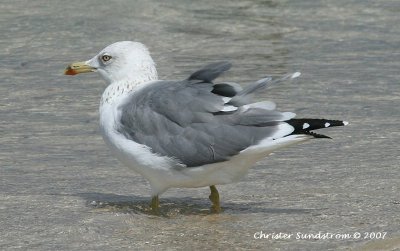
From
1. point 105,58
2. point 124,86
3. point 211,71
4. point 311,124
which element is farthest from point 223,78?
point 311,124

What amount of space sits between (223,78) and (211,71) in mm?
3993

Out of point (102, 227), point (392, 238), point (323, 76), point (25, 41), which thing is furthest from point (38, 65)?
point (392, 238)

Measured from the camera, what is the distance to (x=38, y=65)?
1102 centimetres

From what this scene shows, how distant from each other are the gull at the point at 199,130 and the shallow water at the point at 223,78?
0.32 m

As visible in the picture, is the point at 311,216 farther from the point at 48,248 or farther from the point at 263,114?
the point at 48,248

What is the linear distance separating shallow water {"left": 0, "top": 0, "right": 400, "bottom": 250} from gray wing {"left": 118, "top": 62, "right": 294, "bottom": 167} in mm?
447

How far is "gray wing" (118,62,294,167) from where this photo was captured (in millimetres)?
6250

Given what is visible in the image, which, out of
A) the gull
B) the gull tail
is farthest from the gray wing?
the gull tail

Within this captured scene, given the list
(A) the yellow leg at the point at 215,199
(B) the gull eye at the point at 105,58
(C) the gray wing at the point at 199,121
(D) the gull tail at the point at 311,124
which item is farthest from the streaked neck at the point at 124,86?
(D) the gull tail at the point at 311,124

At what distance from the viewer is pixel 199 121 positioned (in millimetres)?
6363

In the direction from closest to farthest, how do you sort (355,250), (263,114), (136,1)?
(355,250), (263,114), (136,1)

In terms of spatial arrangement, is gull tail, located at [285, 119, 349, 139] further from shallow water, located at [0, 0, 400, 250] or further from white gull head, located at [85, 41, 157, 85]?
white gull head, located at [85, 41, 157, 85]

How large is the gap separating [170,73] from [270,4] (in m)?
3.47

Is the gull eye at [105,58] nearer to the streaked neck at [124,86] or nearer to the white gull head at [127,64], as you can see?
the white gull head at [127,64]
